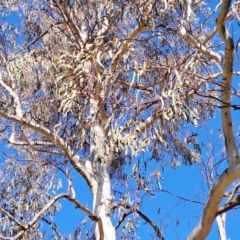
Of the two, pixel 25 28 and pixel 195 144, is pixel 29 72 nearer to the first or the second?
pixel 25 28

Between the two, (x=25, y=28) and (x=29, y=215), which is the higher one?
(x=25, y=28)

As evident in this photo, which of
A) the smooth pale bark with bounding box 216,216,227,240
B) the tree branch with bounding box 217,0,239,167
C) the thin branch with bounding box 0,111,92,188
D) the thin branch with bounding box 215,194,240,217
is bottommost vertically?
the thin branch with bounding box 215,194,240,217

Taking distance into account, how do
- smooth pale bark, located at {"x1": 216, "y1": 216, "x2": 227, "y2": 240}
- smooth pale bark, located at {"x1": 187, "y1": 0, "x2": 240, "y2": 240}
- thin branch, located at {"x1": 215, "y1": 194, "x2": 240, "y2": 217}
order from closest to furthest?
smooth pale bark, located at {"x1": 187, "y1": 0, "x2": 240, "y2": 240}, thin branch, located at {"x1": 215, "y1": 194, "x2": 240, "y2": 217}, smooth pale bark, located at {"x1": 216, "y1": 216, "x2": 227, "y2": 240}

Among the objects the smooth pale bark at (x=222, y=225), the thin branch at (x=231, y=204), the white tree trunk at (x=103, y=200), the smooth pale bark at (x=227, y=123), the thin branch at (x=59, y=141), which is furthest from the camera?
the smooth pale bark at (x=222, y=225)

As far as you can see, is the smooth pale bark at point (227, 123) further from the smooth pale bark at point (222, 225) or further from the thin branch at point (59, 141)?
the smooth pale bark at point (222, 225)

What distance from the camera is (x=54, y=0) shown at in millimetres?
5035

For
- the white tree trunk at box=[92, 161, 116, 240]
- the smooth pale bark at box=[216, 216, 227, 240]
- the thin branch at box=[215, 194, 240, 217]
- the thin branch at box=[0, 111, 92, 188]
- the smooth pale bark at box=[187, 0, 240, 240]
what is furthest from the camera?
the smooth pale bark at box=[216, 216, 227, 240]

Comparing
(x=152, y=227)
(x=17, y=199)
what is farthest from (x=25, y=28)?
→ (x=152, y=227)

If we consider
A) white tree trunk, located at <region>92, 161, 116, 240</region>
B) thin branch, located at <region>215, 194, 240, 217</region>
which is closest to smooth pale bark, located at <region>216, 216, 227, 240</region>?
white tree trunk, located at <region>92, 161, 116, 240</region>

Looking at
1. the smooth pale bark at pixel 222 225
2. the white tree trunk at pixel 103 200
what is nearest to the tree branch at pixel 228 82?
the white tree trunk at pixel 103 200

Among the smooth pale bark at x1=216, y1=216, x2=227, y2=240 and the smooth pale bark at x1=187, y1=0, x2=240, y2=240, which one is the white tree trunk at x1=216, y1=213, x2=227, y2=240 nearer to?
the smooth pale bark at x1=216, y1=216, x2=227, y2=240

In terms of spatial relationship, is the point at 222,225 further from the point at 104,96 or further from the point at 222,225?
the point at 104,96

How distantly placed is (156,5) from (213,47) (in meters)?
0.63

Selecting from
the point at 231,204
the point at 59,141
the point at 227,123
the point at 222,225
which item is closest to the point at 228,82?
the point at 227,123
